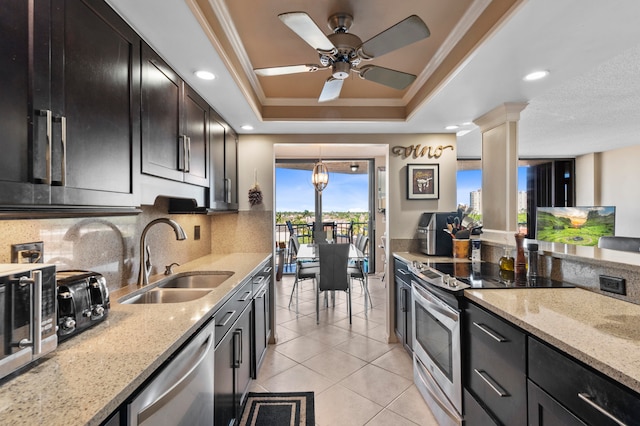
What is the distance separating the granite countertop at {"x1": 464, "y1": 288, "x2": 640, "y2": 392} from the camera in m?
0.91

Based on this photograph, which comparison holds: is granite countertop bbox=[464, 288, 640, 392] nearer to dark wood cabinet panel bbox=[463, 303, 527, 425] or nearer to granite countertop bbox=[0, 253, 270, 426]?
dark wood cabinet panel bbox=[463, 303, 527, 425]

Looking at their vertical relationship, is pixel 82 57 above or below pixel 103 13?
below

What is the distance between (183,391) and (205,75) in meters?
1.69

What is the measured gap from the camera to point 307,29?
1.43 m

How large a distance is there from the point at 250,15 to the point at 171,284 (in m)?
1.77

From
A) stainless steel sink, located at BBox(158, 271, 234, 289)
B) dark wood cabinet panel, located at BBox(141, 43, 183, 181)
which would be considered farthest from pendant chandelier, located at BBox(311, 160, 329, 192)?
dark wood cabinet panel, located at BBox(141, 43, 183, 181)

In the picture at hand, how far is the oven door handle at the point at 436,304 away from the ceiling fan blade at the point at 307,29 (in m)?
1.62

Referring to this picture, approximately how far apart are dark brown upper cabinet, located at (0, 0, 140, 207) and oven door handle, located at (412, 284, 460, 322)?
1.77 meters

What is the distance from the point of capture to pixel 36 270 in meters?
0.85

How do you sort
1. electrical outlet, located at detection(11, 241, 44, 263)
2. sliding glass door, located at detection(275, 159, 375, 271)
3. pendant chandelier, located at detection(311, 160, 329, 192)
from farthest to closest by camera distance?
sliding glass door, located at detection(275, 159, 375, 271) → pendant chandelier, located at detection(311, 160, 329, 192) → electrical outlet, located at detection(11, 241, 44, 263)

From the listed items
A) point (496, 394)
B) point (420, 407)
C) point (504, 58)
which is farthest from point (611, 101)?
point (420, 407)

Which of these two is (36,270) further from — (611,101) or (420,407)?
(611,101)

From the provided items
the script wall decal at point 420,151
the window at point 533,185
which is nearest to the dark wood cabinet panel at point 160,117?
the script wall decal at point 420,151

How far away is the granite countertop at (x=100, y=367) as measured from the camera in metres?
0.69
